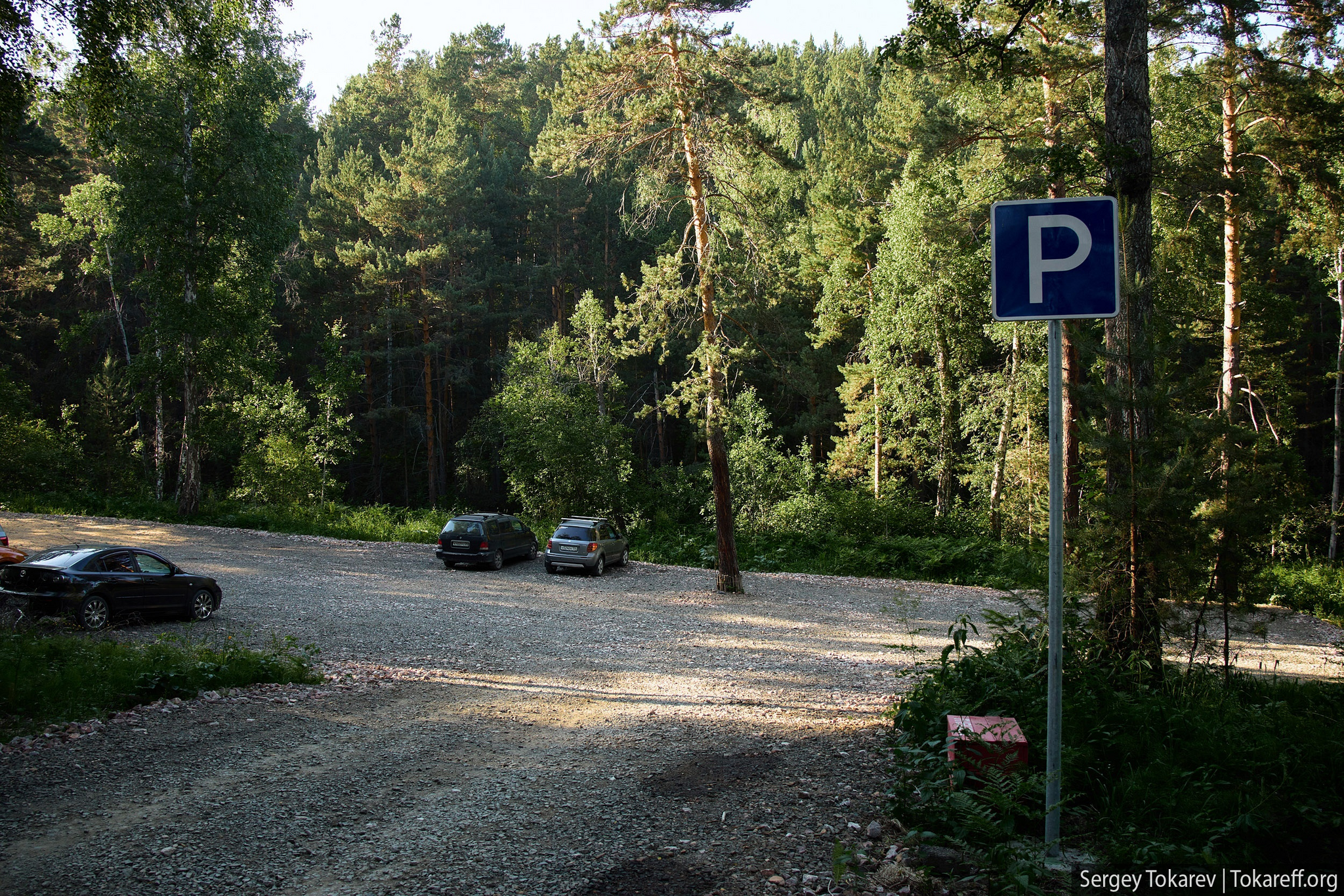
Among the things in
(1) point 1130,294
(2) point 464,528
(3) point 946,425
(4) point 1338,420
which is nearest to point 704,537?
(2) point 464,528

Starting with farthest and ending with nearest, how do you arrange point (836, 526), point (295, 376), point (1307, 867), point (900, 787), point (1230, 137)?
point (295, 376) → point (836, 526) → point (1230, 137) → point (900, 787) → point (1307, 867)

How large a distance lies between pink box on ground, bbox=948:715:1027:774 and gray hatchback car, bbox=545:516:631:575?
1684cm

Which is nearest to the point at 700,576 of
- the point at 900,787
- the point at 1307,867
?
the point at 900,787

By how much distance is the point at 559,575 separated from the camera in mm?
21766

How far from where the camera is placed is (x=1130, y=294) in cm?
722

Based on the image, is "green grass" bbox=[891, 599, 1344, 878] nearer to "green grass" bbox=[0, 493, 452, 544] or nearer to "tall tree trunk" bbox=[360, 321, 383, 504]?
"green grass" bbox=[0, 493, 452, 544]

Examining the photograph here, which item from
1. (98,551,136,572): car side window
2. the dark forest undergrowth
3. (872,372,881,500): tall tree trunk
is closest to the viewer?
(98,551,136,572): car side window

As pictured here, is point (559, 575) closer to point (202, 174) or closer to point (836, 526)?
point (836, 526)

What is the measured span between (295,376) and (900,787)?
4422 centimetres

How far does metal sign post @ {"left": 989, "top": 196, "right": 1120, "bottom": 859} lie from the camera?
408cm

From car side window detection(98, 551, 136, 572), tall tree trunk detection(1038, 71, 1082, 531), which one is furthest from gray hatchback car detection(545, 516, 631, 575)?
tall tree trunk detection(1038, 71, 1082, 531)

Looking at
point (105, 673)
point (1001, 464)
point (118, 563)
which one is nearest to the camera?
point (105, 673)

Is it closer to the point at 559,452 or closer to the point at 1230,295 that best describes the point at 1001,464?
the point at 1230,295

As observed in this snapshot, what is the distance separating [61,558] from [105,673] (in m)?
4.67
